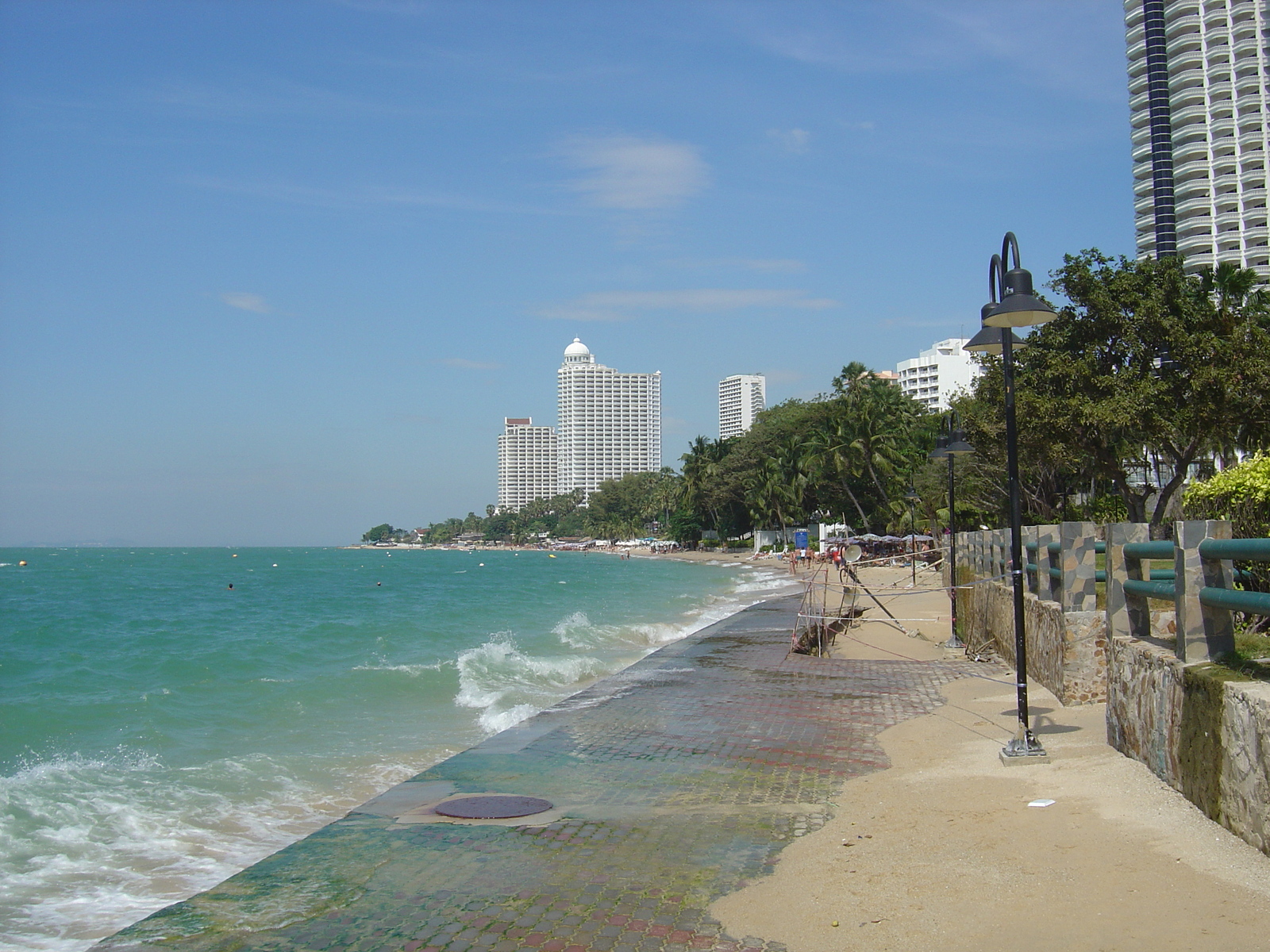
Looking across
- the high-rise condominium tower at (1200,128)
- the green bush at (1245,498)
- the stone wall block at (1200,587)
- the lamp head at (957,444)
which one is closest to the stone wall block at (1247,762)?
the stone wall block at (1200,587)

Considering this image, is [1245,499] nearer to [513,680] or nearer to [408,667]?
[513,680]

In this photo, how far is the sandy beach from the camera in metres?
4.64

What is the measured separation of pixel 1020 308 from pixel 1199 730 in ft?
12.0

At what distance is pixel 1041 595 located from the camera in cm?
1173

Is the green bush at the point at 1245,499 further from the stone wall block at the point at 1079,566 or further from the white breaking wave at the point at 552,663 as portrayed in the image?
the white breaking wave at the point at 552,663

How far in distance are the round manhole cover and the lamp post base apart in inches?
150

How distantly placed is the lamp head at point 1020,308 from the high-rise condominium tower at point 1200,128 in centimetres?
10818

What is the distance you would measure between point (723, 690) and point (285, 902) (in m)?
9.19

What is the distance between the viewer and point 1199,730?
5848 millimetres

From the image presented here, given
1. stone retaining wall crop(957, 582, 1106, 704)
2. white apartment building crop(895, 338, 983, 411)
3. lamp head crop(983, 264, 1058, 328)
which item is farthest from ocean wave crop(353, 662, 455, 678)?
white apartment building crop(895, 338, 983, 411)

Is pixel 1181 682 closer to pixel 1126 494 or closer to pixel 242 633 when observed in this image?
pixel 1126 494

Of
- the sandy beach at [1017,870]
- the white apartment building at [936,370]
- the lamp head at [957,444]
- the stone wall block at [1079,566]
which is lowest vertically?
the sandy beach at [1017,870]

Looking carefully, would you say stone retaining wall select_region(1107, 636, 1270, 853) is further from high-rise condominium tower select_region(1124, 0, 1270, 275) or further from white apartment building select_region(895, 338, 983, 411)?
white apartment building select_region(895, 338, 983, 411)

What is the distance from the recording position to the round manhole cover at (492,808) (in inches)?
297
